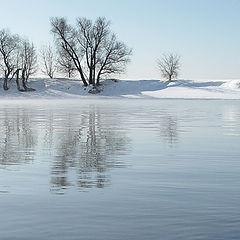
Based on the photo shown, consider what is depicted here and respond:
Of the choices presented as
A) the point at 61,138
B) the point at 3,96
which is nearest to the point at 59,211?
the point at 61,138

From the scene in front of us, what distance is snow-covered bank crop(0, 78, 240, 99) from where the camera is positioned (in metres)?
54.1

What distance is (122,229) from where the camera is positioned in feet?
11.2

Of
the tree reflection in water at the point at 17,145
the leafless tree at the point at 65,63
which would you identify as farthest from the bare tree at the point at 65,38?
the tree reflection in water at the point at 17,145

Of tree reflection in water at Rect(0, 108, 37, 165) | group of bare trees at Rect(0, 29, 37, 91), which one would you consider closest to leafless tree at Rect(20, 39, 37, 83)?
group of bare trees at Rect(0, 29, 37, 91)

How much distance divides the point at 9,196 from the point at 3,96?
171 feet

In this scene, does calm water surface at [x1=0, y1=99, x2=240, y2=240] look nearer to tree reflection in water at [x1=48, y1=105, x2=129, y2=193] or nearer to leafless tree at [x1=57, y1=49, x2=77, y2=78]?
tree reflection in water at [x1=48, y1=105, x2=129, y2=193]

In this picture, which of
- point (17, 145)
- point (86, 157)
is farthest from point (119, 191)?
point (17, 145)

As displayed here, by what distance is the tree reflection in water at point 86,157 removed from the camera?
5232 mm

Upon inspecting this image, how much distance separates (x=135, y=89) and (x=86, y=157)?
2141 inches

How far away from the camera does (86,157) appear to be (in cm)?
711

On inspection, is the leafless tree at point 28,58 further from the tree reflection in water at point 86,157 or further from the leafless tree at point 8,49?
the tree reflection in water at point 86,157

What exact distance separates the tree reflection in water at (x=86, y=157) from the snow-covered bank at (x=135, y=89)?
136ft

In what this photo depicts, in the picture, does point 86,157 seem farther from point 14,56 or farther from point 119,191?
point 14,56

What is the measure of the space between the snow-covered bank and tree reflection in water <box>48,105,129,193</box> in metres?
41.4
